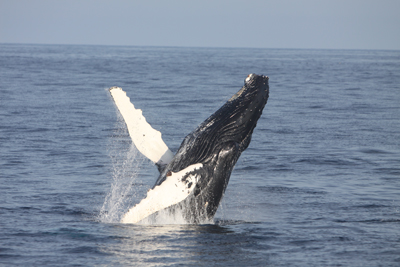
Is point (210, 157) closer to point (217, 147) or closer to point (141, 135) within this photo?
point (217, 147)

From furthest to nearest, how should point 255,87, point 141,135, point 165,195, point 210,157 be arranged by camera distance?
1. point 141,135
2. point 255,87
3. point 210,157
4. point 165,195

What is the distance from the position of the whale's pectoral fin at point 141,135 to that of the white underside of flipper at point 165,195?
2.62 ft

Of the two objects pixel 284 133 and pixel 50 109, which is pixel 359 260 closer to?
pixel 284 133

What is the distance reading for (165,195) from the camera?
676 cm

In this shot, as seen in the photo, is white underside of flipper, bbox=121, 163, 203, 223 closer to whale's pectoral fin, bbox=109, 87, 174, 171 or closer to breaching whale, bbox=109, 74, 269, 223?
breaching whale, bbox=109, 74, 269, 223

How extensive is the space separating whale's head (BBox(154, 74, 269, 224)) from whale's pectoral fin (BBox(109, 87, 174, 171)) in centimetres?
35

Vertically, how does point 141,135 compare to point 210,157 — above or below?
above

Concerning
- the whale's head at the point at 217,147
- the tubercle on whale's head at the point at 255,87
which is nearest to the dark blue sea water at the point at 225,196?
the whale's head at the point at 217,147

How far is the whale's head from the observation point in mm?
7191

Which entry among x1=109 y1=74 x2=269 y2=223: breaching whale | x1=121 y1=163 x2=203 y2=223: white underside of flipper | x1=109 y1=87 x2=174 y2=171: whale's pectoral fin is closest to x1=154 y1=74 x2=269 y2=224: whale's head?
x1=109 y1=74 x2=269 y2=223: breaching whale

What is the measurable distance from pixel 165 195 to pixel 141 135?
139 cm

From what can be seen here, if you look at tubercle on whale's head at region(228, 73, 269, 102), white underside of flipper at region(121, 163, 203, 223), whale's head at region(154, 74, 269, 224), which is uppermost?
tubercle on whale's head at region(228, 73, 269, 102)

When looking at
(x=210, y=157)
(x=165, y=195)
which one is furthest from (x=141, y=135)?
(x=165, y=195)

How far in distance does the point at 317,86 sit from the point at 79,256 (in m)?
29.3
